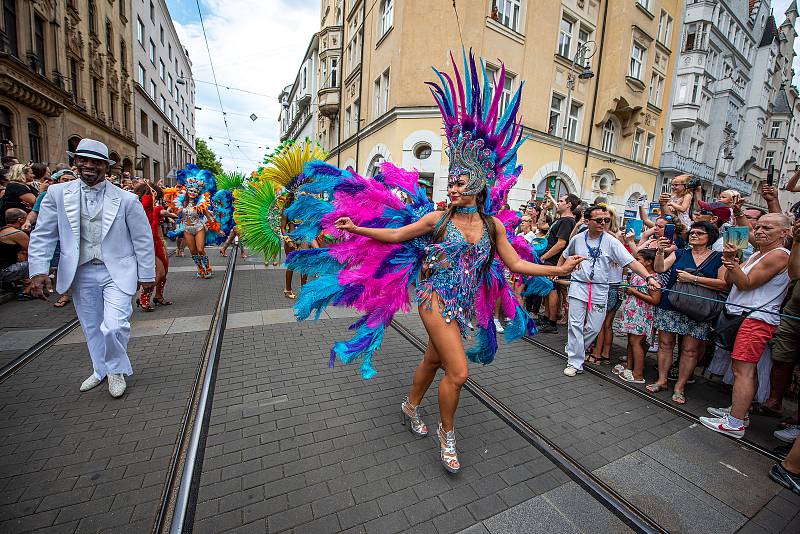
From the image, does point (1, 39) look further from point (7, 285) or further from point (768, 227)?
point (768, 227)

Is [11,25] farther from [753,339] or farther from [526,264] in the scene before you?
[753,339]

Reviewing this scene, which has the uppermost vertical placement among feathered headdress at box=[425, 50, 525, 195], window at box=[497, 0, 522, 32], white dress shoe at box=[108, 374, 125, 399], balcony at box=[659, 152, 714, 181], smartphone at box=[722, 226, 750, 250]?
window at box=[497, 0, 522, 32]

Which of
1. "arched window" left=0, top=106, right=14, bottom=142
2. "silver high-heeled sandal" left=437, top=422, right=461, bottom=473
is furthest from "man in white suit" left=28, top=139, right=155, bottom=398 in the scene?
"arched window" left=0, top=106, right=14, bottom=142

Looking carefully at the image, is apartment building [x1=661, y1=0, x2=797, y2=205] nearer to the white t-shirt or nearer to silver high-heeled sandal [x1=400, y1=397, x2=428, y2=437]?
the white t-shirt

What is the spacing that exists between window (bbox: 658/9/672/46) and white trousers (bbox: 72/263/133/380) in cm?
2814

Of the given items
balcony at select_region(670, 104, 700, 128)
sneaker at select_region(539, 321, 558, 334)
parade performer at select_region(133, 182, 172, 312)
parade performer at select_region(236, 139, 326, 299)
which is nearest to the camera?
parade performer at select_region(133, 182, 172, 312)

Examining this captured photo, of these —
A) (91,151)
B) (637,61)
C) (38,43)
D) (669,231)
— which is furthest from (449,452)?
(637,61)

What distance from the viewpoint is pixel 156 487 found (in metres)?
2.32

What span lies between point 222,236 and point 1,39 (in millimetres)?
12397

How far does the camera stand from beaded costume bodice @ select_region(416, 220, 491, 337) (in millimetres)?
2623

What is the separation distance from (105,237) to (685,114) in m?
30.4

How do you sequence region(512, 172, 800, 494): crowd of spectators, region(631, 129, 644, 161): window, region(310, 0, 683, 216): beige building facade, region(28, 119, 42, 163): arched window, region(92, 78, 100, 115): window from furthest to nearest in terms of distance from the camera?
region(631, 129, 644, 161): window < region(92, 78, 100, 115): window < region(28, 119, 42, 163): arched window < region(310, 0, 683, 216): beige building facade < region(512, 172, 800, 494): crowd of spectators

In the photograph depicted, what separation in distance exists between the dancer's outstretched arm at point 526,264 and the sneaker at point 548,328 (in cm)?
374

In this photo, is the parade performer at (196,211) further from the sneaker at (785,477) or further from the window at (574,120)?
the window at (574,120)
